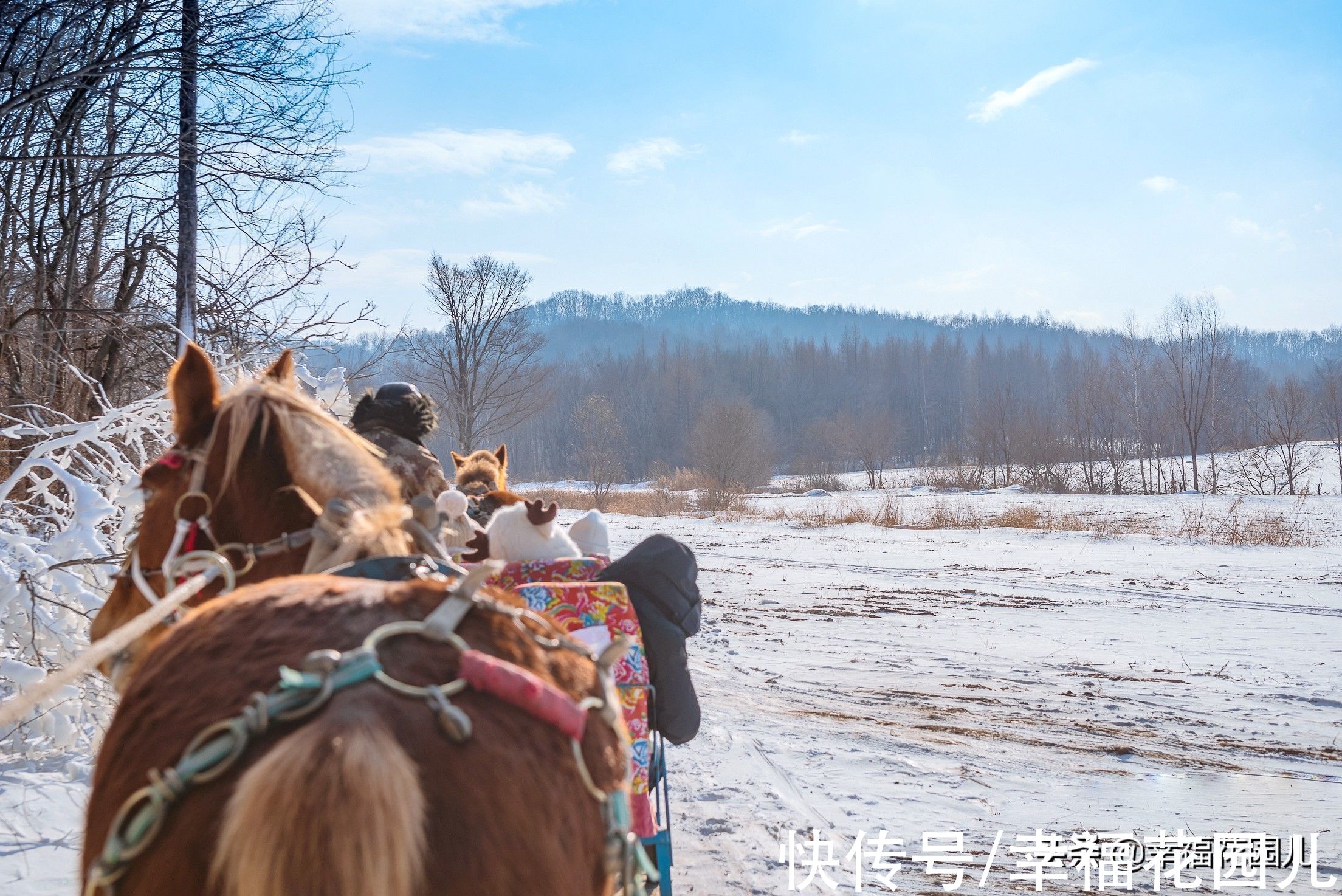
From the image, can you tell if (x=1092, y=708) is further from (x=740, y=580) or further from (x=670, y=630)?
(x=740, y=580)

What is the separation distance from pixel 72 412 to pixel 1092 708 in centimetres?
888

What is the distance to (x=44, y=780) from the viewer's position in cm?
415

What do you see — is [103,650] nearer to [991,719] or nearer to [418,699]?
[418,699]

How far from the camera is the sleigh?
2916 millimetres

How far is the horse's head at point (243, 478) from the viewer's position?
6.84 ft

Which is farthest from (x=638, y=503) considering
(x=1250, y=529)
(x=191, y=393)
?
(x=191, y=393)

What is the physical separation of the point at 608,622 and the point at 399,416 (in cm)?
206

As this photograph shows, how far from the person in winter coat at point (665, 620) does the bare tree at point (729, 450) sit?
3096cm

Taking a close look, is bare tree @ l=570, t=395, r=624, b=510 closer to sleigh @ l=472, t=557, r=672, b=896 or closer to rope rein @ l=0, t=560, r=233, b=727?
sleigh @ l=472, t=557, r=672, b=896

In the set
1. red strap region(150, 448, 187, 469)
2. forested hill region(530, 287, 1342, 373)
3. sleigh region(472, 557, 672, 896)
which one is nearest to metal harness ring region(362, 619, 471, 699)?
red strap region(150, 448, 187, 469)

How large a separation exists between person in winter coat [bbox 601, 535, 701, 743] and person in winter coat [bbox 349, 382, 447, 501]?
1.28m

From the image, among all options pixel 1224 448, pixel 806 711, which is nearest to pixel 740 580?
pixel 806 711

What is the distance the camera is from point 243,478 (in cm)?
220

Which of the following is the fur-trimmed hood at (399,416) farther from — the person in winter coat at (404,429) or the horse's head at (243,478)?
the horse's head at (243,478)
